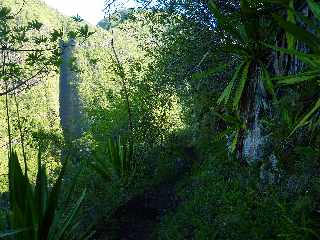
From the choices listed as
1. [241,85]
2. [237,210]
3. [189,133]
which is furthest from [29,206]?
[189,133]

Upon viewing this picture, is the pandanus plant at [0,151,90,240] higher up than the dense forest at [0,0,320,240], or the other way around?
the dense forest at [0,0,320,240]

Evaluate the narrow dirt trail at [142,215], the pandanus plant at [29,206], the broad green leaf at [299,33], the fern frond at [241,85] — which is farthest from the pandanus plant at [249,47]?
the narrow dirt trail at [142,215]

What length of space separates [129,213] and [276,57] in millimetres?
4548

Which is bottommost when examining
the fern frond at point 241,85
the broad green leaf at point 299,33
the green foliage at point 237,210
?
the green foliage at point 237,210

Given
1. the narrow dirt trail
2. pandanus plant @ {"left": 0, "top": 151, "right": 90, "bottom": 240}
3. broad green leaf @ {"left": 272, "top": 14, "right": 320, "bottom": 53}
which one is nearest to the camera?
broad green leaf @ {"left": 272, "top": 14, "right": 320, "bottom": 53}

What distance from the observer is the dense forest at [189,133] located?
3748mm

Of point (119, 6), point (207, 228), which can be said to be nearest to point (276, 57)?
point (207, 228)

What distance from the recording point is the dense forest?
3748mm

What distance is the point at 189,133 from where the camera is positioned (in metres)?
14.6

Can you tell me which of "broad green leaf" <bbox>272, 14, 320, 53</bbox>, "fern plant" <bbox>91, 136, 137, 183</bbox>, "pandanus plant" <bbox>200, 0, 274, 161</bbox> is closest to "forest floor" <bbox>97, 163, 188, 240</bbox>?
"fern plant" <bbox>91, 136, 137, 183</bbox>

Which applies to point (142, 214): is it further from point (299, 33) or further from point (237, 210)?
point (299, 33)

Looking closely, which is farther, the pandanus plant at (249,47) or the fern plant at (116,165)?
the fern plant at (116,165)

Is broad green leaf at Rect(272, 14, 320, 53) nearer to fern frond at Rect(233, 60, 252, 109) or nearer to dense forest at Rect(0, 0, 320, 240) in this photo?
dense forest at Rect(0, 0, 320, 240)

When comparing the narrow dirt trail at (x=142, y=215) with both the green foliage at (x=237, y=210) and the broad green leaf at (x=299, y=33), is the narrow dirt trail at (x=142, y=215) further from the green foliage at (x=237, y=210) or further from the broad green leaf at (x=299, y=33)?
the broad green leaf at (x=299, y=33)
